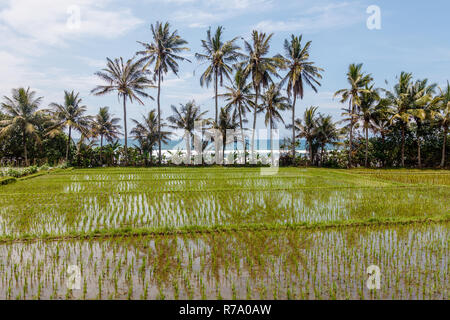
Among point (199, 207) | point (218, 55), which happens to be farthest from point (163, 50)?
point (199, 207)

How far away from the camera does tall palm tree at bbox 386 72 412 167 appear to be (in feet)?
67.7

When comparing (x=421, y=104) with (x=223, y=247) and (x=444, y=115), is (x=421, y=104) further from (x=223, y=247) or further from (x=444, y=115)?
(x=223, y=247)

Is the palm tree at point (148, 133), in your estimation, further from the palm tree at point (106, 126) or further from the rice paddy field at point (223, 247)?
the rice paddy field at point (223, 247)

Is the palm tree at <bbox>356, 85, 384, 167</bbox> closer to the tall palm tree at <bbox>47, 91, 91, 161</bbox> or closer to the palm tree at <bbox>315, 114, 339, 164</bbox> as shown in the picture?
the palm tree at <bbox>315, 114, 339, 164</bbox>

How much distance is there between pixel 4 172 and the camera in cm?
1345

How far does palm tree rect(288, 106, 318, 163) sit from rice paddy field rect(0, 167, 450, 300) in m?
14.5

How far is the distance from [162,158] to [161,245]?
20.3m

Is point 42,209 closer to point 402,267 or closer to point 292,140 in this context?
point 402,267

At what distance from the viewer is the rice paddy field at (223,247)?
3461 mm

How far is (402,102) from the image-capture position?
20.7 m

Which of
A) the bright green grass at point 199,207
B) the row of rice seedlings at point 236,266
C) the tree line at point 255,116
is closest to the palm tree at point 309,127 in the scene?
the tree line at point 255,116

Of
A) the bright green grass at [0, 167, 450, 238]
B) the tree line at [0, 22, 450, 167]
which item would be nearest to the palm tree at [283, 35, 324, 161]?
the tree line at [0, 22, 450, 167]

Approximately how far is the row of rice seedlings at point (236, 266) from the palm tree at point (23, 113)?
1730 centimetres
